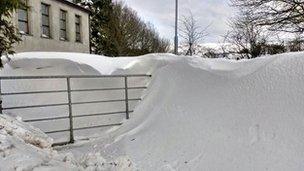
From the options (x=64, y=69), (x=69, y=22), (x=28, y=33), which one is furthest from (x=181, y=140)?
(x=69, y=22)

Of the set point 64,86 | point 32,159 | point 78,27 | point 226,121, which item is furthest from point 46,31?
point 32,159

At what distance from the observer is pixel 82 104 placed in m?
11.4

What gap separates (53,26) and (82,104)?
22.7 m

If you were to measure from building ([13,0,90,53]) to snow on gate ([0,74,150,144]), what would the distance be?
44.8ft

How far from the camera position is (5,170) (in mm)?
5273

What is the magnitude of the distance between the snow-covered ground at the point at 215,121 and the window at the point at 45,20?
22047 millimetres

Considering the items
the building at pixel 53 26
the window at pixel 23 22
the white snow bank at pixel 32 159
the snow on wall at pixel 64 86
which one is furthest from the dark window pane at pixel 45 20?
the white snow bank at pixel 32 159

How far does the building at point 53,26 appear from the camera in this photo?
2845 centimetres

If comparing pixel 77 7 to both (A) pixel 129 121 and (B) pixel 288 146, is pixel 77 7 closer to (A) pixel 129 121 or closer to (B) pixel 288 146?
(A) pixel 129 121

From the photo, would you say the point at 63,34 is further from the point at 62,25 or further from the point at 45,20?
the point at 45,20

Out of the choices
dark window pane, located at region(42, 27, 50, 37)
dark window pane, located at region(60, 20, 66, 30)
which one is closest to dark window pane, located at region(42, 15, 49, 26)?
dark window pane, located at region(42, 27, 50, 37)

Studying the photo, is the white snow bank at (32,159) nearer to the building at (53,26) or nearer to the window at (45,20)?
the building at (53,26)

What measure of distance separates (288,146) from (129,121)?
418 centimetres

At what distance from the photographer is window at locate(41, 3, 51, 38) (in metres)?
31.6
